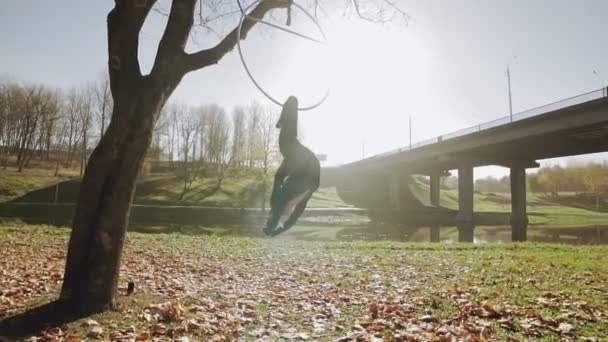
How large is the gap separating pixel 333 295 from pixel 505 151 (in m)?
45.9

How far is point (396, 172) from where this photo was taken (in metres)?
70.7

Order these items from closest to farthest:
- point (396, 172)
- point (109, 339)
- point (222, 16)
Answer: point (109, 339), point (222, 16), point (396, 172)

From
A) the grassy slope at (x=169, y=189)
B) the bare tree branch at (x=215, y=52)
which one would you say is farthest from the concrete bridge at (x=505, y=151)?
the bare tree branch at (x=215, y=52)

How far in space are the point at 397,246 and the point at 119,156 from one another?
564 inches

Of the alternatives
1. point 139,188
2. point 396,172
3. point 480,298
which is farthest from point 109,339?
point 396,172

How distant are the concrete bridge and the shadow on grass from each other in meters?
29.7

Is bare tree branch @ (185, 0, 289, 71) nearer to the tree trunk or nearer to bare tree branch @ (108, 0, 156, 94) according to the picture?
the tree trunk

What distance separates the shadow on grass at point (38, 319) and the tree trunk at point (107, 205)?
4.9 inches

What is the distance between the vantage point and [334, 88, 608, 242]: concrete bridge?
3217cm

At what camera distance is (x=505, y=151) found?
4647 cm

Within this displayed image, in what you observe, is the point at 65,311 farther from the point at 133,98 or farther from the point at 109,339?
the point at 133,98

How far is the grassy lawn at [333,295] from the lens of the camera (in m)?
5.74

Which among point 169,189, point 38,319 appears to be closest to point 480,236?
point 38,319

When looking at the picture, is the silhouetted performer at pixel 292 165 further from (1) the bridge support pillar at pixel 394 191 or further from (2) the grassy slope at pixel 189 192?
(1) the bridge support pillar at pixel 394 191
